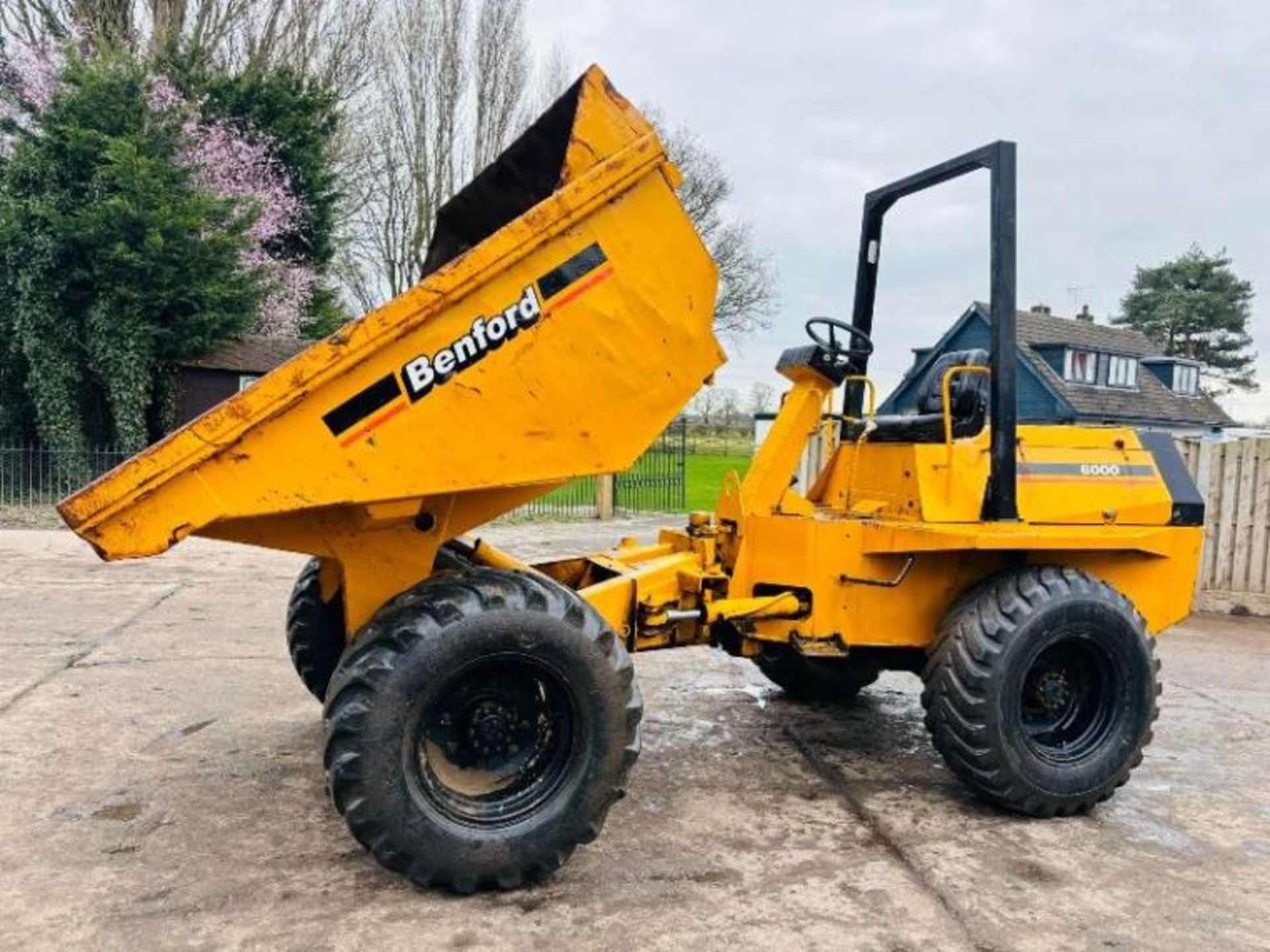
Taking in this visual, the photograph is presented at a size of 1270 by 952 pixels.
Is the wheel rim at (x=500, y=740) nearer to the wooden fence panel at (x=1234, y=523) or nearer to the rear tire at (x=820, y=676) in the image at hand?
the rear tire at (x=820, y=676)

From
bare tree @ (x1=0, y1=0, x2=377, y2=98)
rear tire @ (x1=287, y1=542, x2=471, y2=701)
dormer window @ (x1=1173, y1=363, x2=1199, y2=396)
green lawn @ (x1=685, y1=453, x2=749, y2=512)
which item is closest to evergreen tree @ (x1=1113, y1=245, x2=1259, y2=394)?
dormer window @ (x1=1173, y1=363, x2=1199, y2=396)

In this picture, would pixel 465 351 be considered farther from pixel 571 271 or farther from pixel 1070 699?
pixel 1070 699

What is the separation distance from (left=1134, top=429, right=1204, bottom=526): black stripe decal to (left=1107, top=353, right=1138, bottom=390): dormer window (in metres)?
28.3

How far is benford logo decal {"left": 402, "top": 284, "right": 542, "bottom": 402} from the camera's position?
323cm

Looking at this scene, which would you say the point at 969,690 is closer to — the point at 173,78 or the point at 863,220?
the point at 863,220

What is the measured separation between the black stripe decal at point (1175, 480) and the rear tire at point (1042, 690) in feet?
1.96

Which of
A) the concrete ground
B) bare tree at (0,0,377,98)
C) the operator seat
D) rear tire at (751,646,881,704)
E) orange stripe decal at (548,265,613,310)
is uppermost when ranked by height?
bare tree at (0,0,377,98)

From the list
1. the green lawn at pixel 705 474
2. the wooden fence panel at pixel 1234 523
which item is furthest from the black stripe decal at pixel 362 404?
the green lawn at pixel 705 474

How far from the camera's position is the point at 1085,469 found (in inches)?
176

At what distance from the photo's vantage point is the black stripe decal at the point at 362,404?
3.15 metres

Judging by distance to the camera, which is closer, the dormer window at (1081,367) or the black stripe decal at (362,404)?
the black stripe decal at (362,404)

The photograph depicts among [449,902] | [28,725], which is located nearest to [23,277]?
[28,725]

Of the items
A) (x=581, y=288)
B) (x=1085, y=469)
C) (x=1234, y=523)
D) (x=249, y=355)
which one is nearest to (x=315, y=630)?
(x=581, y=288)

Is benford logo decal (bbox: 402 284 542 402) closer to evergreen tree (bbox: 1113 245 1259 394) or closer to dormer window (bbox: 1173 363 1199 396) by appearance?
dormer window (bbox: 1173 363 1199 396)
